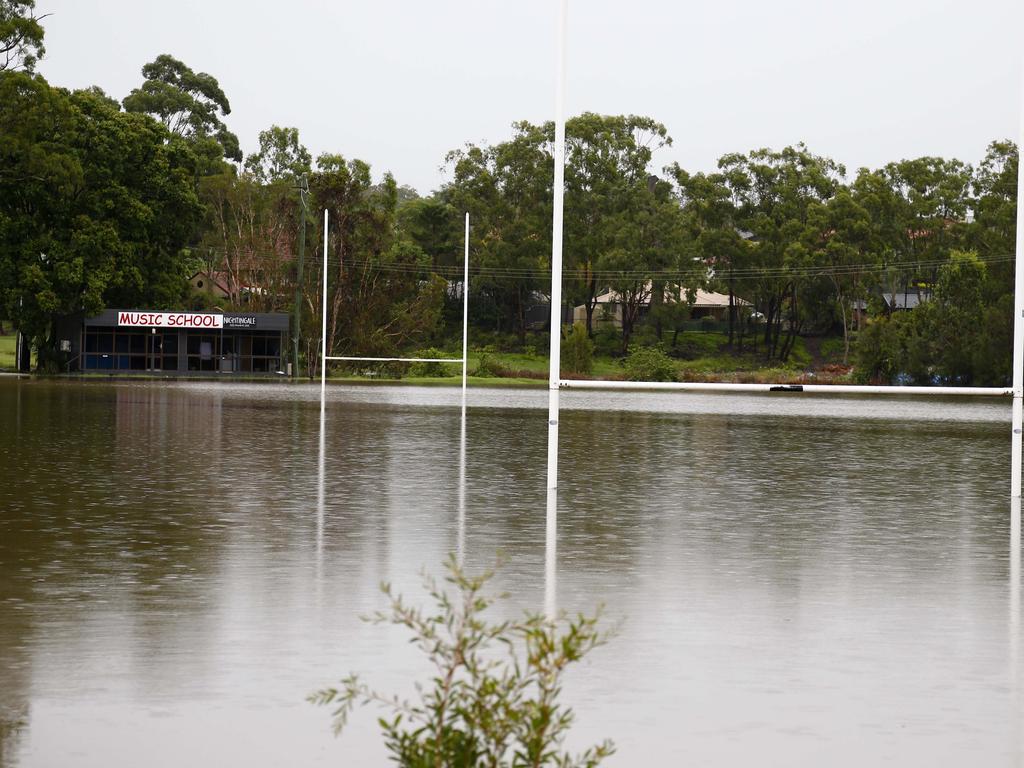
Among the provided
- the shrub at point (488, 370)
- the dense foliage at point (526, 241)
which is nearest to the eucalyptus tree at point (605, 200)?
the dense foliage at point (526, 241)

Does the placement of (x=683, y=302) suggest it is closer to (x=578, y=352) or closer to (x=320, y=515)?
(x=578, y=352)

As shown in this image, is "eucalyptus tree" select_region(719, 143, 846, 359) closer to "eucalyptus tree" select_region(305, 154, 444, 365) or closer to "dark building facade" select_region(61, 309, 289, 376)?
"eucalyptus tree" select_region(305, 154, 444, 365)

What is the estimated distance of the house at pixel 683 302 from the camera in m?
85.8

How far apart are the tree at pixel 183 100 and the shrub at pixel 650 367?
142ft

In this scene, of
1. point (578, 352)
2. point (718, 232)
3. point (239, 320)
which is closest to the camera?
point (239, 320)

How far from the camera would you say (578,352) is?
68.9 metres

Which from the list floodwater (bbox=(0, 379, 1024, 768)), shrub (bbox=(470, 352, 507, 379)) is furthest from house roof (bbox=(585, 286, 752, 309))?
floodwater (bbox=(0, 379, 1024, 768))

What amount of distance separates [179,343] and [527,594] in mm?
60174

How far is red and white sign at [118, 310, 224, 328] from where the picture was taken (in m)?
64.0

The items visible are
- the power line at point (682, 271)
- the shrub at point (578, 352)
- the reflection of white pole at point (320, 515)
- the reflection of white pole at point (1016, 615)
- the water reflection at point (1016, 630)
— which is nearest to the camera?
the water reflection at point (1016, 630)

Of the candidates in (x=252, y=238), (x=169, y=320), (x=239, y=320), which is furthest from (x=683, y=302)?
→ (x=169, y=320)

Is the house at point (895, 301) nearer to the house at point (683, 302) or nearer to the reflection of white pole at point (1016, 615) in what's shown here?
the house at point (683, 302)

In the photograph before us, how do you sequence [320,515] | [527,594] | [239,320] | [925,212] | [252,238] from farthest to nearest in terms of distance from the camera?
[925,212] → [252,238] → [239,320] → [320,515] → [527,594]

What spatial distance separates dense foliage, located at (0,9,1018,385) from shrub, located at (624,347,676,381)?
13.4 feet
